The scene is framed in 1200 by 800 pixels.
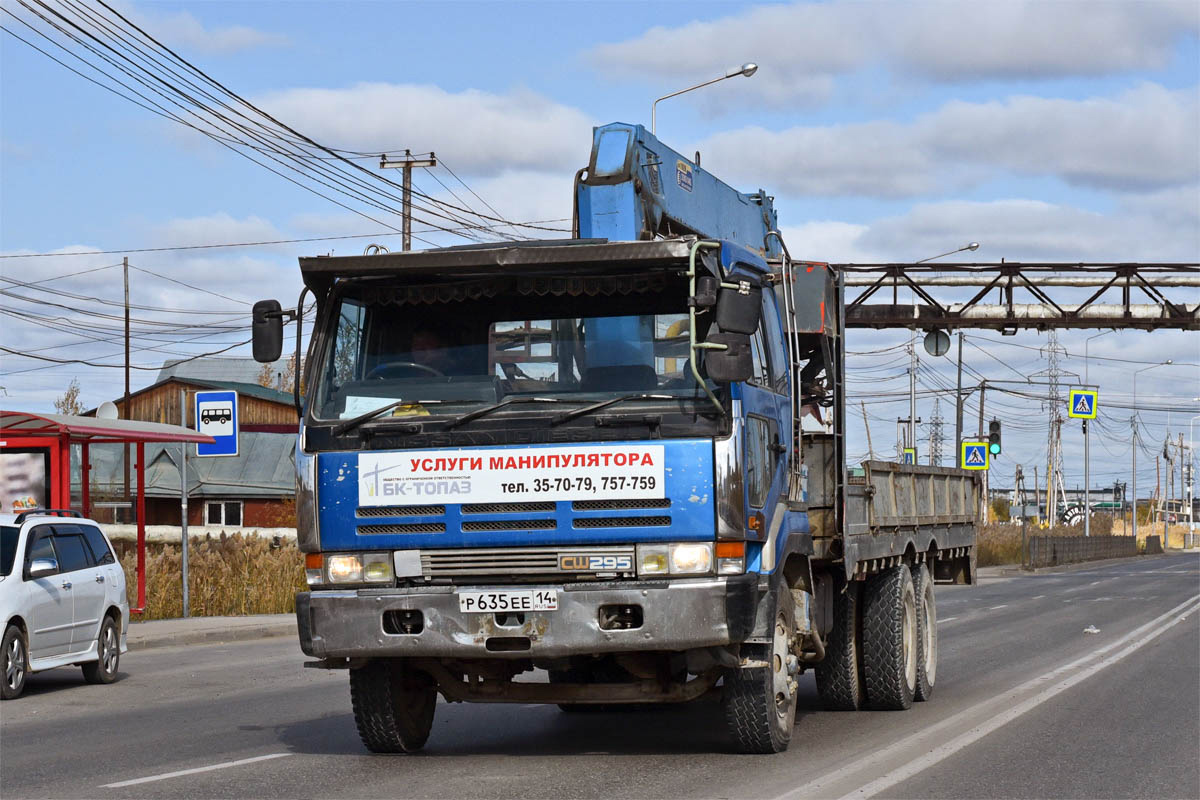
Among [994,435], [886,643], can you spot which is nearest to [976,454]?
[994,435]

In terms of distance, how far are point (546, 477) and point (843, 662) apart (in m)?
4.52

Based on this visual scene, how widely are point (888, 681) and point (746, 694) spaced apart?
3375mm

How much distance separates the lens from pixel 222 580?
2502 cm

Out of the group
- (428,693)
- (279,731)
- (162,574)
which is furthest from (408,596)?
(162,574)

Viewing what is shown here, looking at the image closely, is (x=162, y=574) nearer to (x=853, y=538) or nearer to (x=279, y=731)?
(x=279, y=731)

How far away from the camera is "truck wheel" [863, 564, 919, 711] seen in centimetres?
1205

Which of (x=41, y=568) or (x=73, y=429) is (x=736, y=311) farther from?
(x=73, y=429)

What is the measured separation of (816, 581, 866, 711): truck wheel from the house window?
5348cm

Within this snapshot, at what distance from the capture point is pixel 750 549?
8.55 metres

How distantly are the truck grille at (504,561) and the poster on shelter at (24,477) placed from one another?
43.9ft

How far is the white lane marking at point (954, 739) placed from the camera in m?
8.20

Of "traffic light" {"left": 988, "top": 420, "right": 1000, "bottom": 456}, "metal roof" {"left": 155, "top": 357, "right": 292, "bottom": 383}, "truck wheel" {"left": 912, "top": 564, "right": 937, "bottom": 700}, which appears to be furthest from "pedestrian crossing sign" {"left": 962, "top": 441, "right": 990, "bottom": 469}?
"metal roof" {"left": 155, "top": 357, "right": 292, "bottom": 383}

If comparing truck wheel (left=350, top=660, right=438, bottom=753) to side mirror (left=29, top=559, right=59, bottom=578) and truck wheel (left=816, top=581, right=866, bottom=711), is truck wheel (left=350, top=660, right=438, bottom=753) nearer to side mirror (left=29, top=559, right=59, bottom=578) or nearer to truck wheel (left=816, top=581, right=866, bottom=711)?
truck wheel (left=816, top=581, right=866, bottom=711)

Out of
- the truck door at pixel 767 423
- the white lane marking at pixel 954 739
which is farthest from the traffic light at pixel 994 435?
the truck door at pixel 767 423
